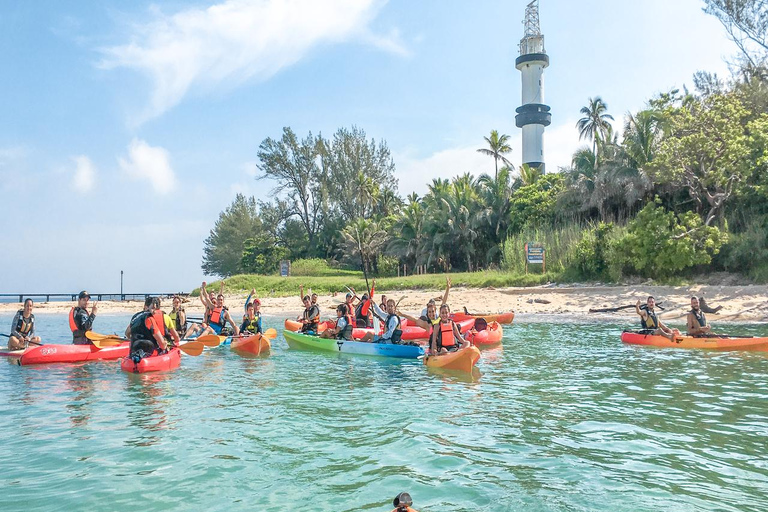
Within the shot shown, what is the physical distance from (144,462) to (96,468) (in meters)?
0.50

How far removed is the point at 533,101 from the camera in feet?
208

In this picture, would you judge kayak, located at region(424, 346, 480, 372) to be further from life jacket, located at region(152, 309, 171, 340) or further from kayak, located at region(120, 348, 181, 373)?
life jacket, located at region(152, 309, 171, 340)

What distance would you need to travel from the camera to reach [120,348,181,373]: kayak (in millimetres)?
12242

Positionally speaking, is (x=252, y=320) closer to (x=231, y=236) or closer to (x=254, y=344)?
(x=254, y=344)

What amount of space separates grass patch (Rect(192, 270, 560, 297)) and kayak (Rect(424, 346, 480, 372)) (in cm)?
1999

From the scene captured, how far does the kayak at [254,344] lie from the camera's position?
15.7m

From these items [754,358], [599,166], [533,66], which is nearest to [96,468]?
[754,358]

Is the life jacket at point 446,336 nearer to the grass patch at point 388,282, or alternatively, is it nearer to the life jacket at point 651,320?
the life jacket at point 651,320

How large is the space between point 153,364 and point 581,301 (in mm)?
19904

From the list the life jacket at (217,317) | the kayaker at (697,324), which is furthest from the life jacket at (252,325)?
the kayaker at (697,324)

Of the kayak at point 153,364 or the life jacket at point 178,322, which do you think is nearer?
the kayak at point 153,364

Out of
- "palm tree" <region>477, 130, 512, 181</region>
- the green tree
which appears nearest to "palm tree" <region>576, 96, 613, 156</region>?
"palm tree" <region>477, 130, 512, 181</region>

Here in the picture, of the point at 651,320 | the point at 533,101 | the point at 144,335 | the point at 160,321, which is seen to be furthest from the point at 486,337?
the point at 533,101

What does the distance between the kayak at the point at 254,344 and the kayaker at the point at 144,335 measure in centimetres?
328
